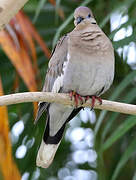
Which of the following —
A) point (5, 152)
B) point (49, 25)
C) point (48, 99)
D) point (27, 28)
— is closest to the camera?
point (48, 99)

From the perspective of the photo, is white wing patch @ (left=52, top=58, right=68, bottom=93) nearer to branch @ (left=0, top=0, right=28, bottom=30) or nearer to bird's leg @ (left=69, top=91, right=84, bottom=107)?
bird's leg @ (left=69, top=91, right=84, bottom=107)

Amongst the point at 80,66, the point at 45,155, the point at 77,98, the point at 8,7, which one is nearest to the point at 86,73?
the point at 80,66

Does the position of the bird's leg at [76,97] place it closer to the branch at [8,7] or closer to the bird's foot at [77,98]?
the bird's foot at [77,98]

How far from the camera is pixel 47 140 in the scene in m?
2.77

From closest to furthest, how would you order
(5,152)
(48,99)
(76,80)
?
(48,99) → (5,152) → (76,80)

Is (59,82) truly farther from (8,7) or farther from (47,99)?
(8,7)

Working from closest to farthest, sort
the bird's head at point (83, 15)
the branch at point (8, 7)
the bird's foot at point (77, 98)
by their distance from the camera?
the branch at point (8, 7) < the bird's foot at point (77, 98) < the bird's head at point (83, 15)

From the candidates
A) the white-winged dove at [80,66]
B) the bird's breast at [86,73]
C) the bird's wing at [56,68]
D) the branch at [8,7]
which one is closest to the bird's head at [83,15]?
the white-winged dove at [80,66]

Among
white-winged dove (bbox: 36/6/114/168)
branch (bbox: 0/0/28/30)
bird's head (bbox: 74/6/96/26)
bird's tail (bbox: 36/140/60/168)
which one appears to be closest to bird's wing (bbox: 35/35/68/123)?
white-winged dove (bbox: 36/6/114/168)

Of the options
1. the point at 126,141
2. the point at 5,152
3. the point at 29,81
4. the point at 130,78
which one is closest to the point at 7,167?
the point at 5,152

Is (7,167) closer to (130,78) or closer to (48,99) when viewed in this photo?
(48,99)

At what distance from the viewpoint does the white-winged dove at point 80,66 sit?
2.50 meters

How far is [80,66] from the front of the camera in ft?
8.19

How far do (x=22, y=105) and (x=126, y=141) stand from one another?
0.73m
